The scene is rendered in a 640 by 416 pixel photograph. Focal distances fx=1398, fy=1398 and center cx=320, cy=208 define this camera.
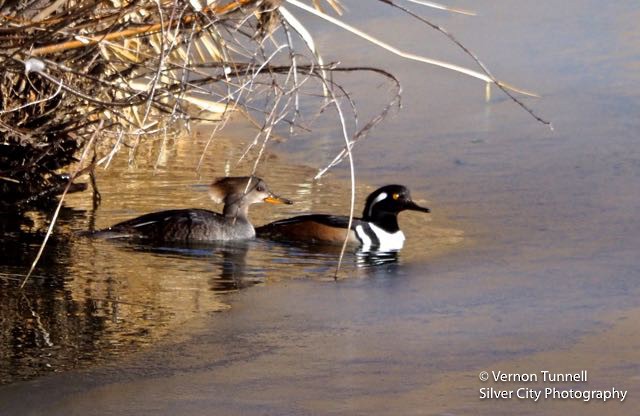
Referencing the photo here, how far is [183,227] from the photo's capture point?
841 cm

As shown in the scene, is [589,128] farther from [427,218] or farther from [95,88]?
[95,88]

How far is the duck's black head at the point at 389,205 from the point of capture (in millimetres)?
8617

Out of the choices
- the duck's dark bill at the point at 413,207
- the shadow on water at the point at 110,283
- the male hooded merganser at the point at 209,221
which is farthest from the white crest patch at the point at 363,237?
the male hooded merganser at the point at 209,221

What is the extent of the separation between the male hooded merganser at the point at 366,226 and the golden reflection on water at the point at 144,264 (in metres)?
0.12

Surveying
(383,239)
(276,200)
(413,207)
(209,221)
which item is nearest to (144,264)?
(209,221)

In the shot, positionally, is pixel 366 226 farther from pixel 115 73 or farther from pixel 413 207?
pixel 115 73

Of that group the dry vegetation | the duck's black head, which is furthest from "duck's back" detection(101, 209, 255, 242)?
the duck's black head

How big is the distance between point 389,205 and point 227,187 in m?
1.14

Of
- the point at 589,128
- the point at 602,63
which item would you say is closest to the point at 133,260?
the point at 589,128

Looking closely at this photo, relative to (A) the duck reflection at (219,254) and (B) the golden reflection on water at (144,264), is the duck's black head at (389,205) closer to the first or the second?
(B) the golden reflection on water at (144,264)

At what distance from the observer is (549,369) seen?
5324mm

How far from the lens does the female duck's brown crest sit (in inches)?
357

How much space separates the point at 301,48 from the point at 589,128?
3.43 meters

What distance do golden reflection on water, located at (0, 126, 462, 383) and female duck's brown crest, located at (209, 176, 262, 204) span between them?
0.25 m
